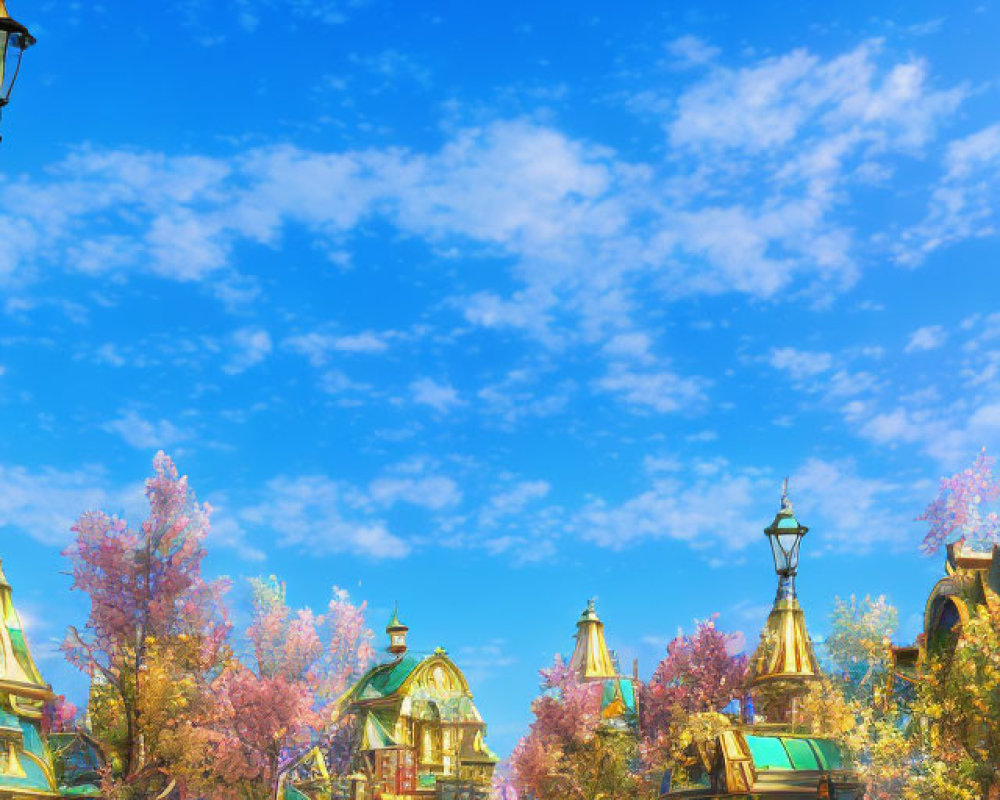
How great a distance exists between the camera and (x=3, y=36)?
11422 millimetres

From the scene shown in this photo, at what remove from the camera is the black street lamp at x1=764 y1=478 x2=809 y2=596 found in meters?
21.8

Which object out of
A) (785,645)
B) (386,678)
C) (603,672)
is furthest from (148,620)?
(386,678)

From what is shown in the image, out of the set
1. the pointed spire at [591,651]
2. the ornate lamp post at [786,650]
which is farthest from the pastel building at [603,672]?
the ornate lamp post at [786,650]

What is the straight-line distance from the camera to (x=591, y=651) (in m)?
42.0

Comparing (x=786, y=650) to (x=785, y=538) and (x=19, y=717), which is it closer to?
(x=785, y=538)

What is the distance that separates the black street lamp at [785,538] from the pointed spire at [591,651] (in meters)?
19.8

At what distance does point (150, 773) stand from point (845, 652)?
35.6 meters

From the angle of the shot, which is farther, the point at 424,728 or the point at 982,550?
the point at 424,728

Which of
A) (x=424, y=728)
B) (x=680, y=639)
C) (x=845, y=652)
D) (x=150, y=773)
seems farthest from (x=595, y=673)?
(x=150, y=773)

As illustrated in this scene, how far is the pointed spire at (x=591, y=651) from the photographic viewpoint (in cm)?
4162

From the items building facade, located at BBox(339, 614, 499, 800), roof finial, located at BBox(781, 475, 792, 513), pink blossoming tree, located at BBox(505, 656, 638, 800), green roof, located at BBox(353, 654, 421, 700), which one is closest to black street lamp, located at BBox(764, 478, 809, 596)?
roof finial, located at BBox(781, 475, 792, 513)

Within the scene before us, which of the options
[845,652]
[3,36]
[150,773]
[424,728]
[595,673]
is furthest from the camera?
[845,652]

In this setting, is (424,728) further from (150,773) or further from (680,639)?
(150,773)

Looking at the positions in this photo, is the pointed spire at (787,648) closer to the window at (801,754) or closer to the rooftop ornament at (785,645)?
the rooftop ornament at (785,645)
